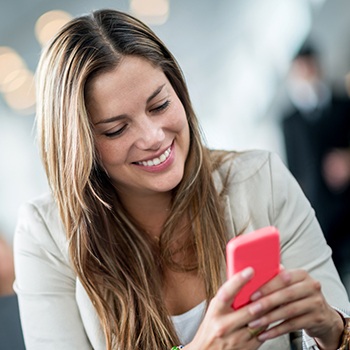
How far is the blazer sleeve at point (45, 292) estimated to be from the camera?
5.37 ft

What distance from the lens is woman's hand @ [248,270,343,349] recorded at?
4.04ft

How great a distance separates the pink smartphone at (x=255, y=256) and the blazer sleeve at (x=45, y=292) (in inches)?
21.8

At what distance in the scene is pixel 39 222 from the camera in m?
1.75

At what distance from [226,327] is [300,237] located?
469 millimetres

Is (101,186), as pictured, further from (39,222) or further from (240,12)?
(240,12)

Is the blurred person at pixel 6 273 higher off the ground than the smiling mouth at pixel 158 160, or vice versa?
the smiling mouth at pixel 158 160

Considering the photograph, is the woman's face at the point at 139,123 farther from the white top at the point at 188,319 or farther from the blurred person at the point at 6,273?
the blurred person at the point at 6,273

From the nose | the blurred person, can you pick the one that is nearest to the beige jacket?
the nose

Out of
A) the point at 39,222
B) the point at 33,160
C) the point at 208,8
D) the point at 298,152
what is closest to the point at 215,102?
the point at 208,8

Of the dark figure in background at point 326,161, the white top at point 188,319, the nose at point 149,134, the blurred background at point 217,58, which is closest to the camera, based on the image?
the nose at point 149,134

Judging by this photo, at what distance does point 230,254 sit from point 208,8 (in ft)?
17.0

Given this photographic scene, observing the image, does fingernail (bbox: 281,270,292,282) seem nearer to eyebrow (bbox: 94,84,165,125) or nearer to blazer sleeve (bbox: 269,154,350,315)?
blazer sleeve (bbox: 269,154,350,315)

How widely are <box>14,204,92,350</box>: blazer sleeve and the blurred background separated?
12.4 ft

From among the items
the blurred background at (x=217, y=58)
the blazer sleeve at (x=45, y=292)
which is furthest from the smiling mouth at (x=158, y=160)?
the blurred background at (x=217, y=58)
